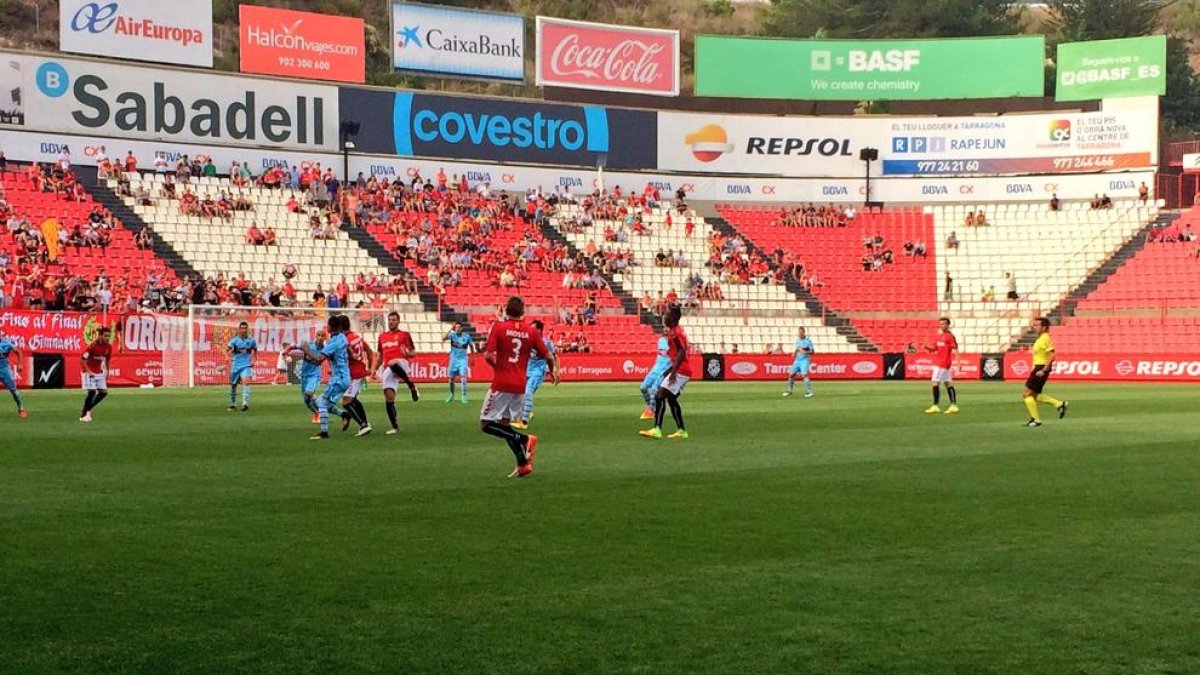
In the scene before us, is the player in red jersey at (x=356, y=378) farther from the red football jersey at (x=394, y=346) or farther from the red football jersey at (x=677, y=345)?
the red football jersey at (x=677, y=345)

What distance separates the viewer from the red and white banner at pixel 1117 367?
47.5 metres

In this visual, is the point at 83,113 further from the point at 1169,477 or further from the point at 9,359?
the point at 1169,477

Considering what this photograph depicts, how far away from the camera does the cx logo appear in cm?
5319

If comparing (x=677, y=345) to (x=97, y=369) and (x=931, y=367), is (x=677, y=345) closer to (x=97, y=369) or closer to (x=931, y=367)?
(x=97, y=369)

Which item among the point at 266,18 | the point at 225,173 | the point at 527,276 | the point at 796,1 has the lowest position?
the point at 527,276

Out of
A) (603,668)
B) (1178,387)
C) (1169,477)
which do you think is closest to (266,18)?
(1178,387)

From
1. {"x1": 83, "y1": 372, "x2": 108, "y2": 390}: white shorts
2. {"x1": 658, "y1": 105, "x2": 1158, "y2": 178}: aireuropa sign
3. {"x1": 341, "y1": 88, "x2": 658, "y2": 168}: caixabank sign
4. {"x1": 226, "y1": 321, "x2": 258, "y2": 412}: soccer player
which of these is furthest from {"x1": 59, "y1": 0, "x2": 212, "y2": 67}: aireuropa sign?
{"x1": 83, "y1": 372, "x2": 108, "y2": 390}: white shorts

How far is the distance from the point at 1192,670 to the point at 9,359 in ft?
79.7

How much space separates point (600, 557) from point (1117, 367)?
42.1 meters

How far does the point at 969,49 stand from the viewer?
67562mm

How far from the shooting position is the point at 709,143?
6588 centimetres

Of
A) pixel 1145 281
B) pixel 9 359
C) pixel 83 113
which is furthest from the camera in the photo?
pixel 1145 281

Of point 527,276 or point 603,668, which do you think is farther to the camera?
point 527,276

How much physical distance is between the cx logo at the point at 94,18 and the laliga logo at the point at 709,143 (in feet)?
84.4
